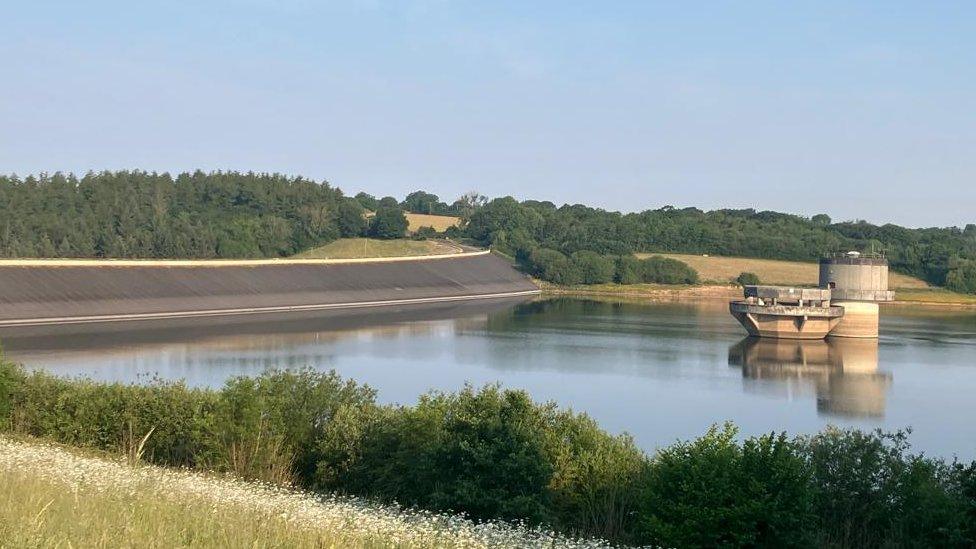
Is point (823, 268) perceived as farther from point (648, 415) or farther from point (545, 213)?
point (545, 213)

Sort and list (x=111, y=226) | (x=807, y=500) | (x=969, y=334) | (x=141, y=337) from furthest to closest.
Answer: (x=111, y=226) → (x=969, y=334) → (x=141, y=337) → (x=807, y=500)

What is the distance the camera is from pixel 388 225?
414 feet

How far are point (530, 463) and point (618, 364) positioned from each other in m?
31.9

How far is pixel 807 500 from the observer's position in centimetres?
1329

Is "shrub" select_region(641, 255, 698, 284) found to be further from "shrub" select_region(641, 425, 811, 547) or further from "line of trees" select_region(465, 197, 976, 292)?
"shrub" select_region(641, 425, 811, 547)

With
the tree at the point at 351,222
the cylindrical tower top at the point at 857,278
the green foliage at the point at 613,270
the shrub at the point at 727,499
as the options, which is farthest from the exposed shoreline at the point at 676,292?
the shrub at the point at 727,499

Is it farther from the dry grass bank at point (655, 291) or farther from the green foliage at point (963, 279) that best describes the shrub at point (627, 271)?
the green foliage at point (963, 279)

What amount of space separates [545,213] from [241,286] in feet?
268

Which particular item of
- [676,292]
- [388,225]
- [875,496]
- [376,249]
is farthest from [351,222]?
[875,496]

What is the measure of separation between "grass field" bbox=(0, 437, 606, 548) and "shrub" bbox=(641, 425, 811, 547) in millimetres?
2155

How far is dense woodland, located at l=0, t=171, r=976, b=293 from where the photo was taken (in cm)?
10275

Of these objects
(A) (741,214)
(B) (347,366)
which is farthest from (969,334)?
(A) (741,214)

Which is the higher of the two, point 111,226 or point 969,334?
point 111,226

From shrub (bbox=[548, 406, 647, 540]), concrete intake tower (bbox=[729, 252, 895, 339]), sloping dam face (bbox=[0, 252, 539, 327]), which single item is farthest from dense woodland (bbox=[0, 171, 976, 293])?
shrub (bbox=[548, 406, 647, 540])
